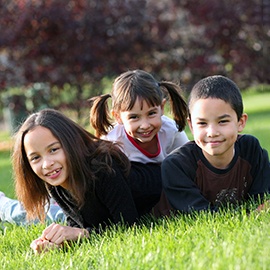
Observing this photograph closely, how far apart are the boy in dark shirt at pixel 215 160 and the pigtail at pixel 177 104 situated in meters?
0.72

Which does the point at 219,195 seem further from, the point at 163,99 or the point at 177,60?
the point at 177,60

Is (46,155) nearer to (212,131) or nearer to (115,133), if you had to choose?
(115,133)

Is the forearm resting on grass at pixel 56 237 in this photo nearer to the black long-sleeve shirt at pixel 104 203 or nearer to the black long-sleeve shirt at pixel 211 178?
the black long-sleeve shirt at pixel 104 203

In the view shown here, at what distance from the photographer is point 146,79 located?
499 cm

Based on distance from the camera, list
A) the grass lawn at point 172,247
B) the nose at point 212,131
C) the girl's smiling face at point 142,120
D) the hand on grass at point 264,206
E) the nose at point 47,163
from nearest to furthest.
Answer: the grass lawn at point 172,247 → the hand on grass at point 264,206 → the nose at point 212,131 → the nose at point 47,163 → the girl's smiling face at point 142,120

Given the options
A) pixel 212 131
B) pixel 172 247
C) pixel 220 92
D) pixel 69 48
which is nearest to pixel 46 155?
pixel 212 131

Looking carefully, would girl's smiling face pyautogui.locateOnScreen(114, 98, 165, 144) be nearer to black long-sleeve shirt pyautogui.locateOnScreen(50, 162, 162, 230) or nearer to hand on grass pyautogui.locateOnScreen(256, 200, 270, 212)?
black long-sleeve shirt pyautogui.locateOnScreen(50, 162, 162, 230)

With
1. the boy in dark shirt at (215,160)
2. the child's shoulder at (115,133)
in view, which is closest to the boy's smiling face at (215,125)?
the boy in dark shirt at (215,160)

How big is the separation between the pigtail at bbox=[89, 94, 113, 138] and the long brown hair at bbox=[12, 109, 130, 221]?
570 mm

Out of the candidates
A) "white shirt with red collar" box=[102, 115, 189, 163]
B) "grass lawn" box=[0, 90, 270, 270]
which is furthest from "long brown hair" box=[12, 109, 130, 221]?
"white shirt with red collar" box=[102, 115, 189, 163]

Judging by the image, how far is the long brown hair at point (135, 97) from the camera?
489 centimetres

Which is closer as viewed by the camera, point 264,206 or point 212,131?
point 264,206

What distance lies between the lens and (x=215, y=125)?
418 cm

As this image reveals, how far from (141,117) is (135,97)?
5.9 inches
